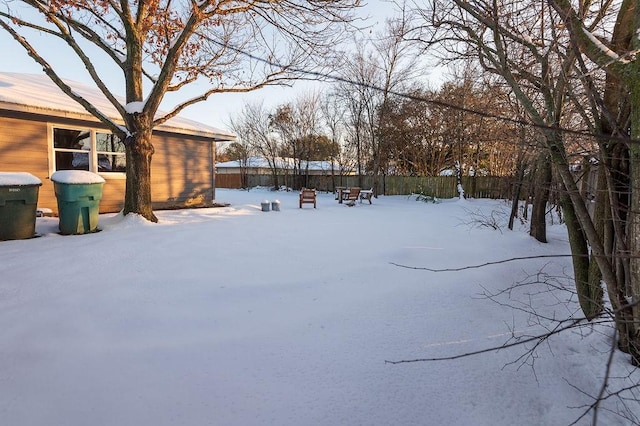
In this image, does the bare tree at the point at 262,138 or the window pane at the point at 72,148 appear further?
the bare tree at the point at 262,138

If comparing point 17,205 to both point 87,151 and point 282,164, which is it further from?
point 282,164

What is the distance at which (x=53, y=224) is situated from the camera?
655 cm

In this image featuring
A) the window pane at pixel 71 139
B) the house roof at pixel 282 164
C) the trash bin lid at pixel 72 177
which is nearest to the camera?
the trash bin lid at pixel 72 177

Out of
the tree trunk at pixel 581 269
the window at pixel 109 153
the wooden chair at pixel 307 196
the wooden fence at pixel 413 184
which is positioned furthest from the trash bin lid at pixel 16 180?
the wooden fence at pixel 413 184

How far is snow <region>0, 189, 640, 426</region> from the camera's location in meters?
1.81

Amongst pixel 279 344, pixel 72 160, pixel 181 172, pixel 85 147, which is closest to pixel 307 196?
pixel 181 172

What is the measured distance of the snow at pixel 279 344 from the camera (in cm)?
181

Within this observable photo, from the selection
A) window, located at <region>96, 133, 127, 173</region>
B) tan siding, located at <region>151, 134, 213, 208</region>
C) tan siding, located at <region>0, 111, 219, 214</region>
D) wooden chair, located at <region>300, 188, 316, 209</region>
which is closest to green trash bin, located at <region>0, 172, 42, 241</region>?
tan siding, located at <region>0, 111, 219, 214</region>

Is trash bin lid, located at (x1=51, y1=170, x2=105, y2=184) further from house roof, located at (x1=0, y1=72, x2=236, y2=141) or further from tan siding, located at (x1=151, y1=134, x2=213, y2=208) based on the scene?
tan siding, located at (x1=151, y1=134, x2=213, y2=208)

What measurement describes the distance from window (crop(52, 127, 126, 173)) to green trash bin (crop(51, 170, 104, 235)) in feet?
9.54

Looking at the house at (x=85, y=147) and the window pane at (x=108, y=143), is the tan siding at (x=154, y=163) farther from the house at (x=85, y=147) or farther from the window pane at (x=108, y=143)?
the window pane at (x=108, y=143)

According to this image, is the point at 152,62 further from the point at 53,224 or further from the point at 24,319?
the point at 24,319

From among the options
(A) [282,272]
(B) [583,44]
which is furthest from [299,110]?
(B) [583,44]

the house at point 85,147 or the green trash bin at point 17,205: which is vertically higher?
the house at point 85,147
